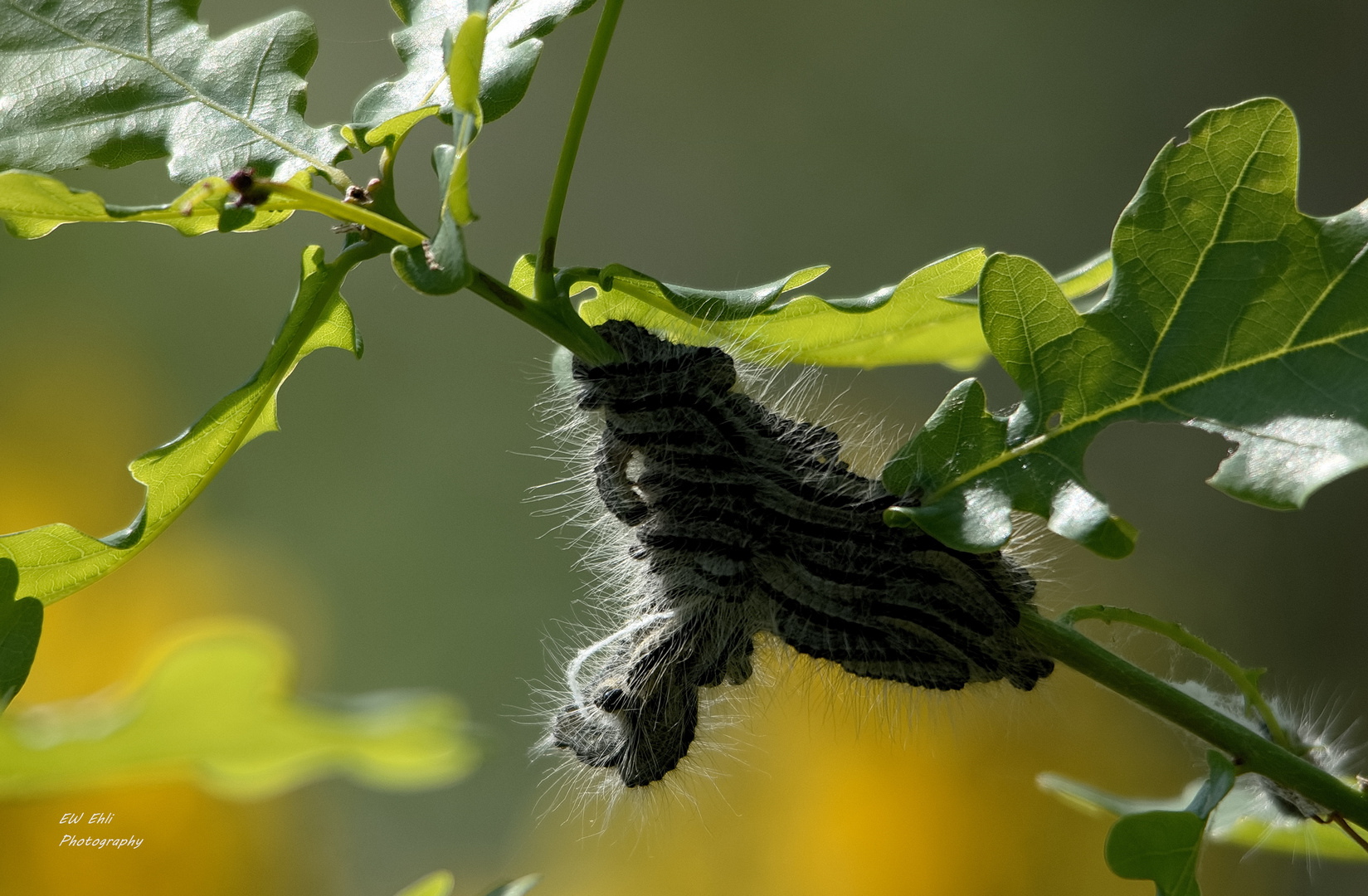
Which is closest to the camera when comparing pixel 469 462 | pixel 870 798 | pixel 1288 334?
pixel 1288 334

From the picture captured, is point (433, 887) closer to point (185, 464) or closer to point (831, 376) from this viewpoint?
point (185, 464)

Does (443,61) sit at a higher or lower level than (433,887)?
higher

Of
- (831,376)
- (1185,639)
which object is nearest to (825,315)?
(1185,639)

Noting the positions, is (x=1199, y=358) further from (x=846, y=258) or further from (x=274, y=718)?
(x=846, y=258)

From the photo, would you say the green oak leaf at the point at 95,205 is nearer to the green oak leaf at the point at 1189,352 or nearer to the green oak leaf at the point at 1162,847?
the green oak leaf at the point at 1189,352

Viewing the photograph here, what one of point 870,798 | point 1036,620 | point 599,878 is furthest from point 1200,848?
point 599,878

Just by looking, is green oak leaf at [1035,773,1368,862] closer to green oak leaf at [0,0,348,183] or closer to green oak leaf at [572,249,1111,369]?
green oak leaf at [572,249,1111,369]

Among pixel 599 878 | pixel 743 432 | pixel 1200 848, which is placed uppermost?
pixel 743 432
